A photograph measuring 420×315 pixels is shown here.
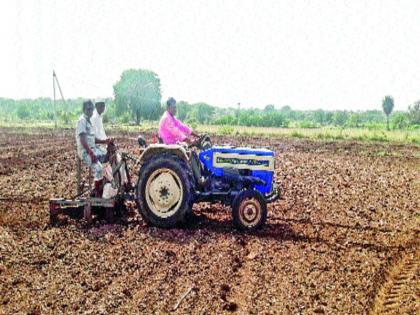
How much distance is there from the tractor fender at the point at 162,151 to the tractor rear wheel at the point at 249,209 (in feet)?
3.21

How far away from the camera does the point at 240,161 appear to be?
7711 mm

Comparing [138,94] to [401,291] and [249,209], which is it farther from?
[401,291]

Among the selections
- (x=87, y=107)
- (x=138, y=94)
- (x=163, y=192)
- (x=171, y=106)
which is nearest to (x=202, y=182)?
(x=163, y=192)

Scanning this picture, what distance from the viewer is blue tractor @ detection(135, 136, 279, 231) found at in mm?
7379

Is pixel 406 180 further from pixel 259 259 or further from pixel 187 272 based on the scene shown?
pixel 187 272

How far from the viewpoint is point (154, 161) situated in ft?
24.6

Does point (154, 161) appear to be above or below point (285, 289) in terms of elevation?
above

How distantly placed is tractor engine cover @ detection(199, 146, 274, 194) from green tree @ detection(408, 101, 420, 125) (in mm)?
60816

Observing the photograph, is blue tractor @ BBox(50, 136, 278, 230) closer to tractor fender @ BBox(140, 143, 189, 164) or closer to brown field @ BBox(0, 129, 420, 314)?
tractor fender @ BBox(140, 143, 189, 164)

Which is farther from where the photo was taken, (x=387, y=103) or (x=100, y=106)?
(x=387, y=103)

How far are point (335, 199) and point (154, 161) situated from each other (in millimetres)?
4426

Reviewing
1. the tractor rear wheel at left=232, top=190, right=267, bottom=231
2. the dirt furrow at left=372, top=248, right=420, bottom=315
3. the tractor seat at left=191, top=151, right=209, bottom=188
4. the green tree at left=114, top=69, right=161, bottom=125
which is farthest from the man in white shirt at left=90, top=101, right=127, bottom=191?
the green tree at left=114, top=69, right=161, bottom=125

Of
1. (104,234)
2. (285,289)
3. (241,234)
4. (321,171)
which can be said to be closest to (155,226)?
(104,234)

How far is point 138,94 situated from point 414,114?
34693 millimetres
